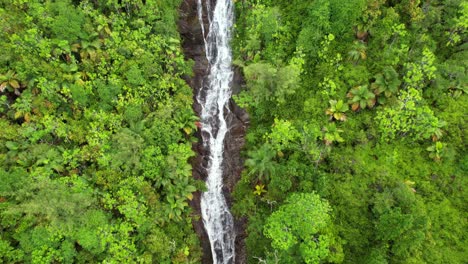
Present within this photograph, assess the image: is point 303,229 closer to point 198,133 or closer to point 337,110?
point 337,110

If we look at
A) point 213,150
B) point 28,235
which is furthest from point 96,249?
point 213,150

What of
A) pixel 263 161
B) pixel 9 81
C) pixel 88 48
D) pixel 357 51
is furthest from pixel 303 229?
pixel 9 81

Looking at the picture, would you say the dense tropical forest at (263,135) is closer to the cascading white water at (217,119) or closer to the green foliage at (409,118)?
the green foliage at (409,118)

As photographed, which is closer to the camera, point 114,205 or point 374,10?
point 114,205

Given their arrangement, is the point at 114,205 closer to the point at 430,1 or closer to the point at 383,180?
the point at 383,180

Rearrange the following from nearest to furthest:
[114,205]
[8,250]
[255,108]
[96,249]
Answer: [8,250], [96,249], [114,205], [255,108]

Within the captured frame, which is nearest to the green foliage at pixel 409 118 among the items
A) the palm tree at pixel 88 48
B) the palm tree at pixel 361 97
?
the palm tree at pixel 361 97
